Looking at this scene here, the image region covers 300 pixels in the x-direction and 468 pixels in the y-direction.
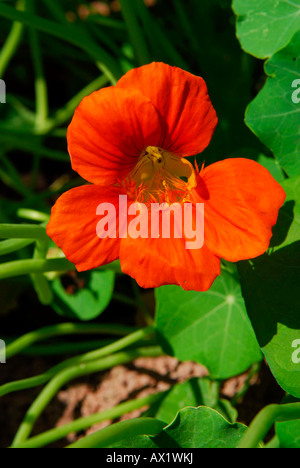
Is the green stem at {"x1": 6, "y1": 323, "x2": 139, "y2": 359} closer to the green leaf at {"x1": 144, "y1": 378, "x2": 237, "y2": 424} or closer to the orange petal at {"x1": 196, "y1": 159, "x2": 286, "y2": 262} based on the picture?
the green leaf at {"x1": 144, "y1": 378, "x2": 237, "y2": 424}

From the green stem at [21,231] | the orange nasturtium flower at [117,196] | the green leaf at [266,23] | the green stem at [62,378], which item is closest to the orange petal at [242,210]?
the orange nasturtium flower at [117,196]

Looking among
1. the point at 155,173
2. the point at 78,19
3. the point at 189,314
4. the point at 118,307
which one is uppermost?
the point at 78,19

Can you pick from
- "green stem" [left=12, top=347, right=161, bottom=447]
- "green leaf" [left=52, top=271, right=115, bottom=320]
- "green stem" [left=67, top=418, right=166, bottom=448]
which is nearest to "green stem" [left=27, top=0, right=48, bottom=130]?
"green leaf" [left=52, top=271, right=115, bottom=320]

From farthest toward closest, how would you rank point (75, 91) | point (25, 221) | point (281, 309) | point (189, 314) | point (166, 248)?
point (75, 91), point (25, 221), point (189, 314), point (281, 309), point (166, 248)

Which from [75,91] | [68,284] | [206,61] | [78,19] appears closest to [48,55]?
[75,91]

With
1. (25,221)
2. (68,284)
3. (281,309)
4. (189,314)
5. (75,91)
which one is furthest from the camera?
(75,91)

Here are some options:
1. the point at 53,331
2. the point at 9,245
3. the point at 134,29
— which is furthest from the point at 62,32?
the point at 53,331

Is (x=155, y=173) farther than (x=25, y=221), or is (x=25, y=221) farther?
(x=25, y=221)

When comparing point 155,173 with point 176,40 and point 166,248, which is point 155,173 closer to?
point 166,248
